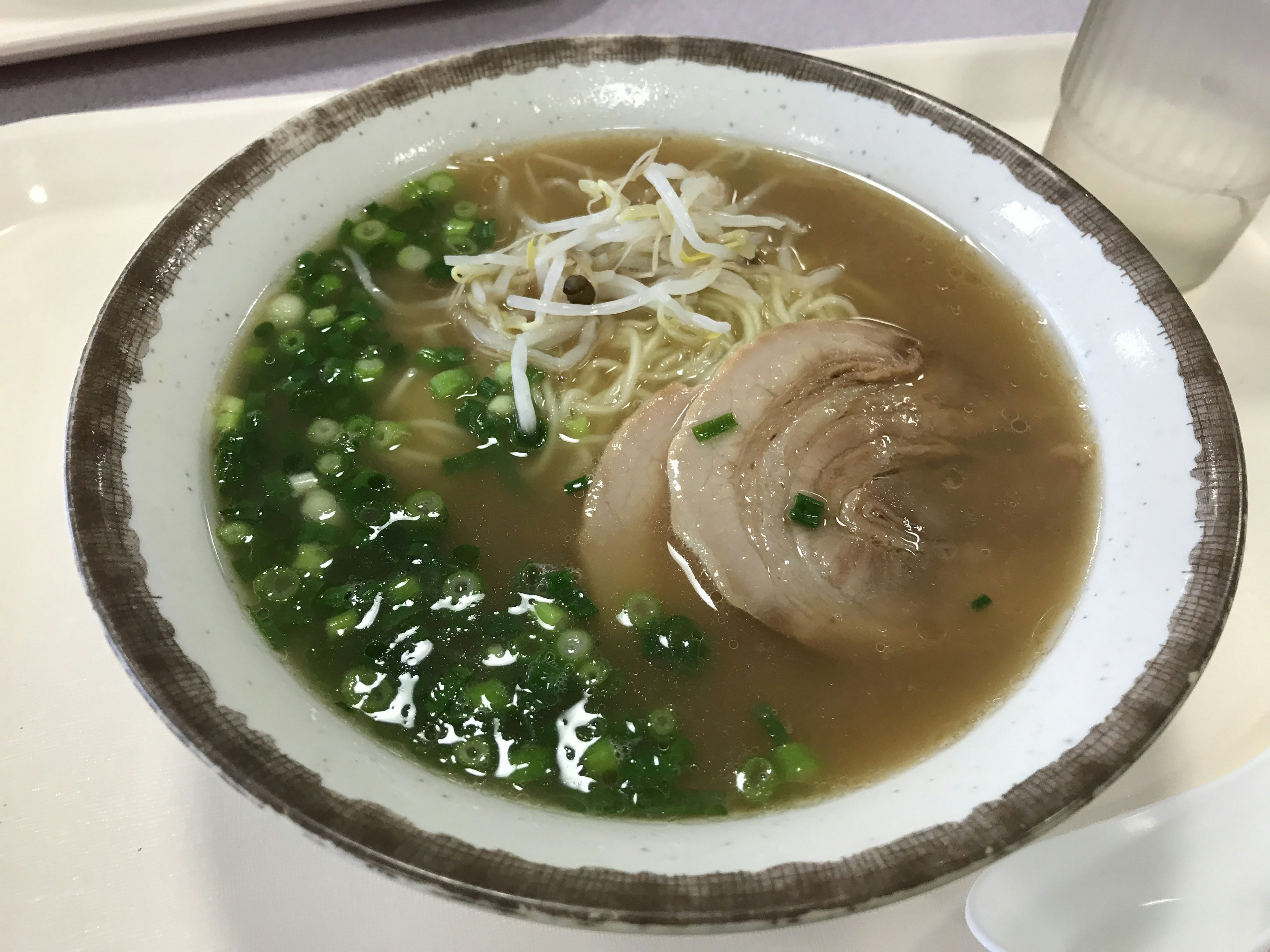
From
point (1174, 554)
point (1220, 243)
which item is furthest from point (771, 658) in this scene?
point (1220, 243)

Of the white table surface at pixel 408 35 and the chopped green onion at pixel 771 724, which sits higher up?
the white table surface at pixel 408 35

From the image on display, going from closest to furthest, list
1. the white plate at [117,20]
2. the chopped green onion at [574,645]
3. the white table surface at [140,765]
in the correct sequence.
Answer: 1. the white table surface at [140,765]
2. the chopped green onion at [574,645]
3. the white plate at [117,20]

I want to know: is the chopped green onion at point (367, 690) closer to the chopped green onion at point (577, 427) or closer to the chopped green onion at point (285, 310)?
the chopped green onion at point (577, 427)

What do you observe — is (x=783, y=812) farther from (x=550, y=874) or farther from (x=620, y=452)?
(x=620, y=452)

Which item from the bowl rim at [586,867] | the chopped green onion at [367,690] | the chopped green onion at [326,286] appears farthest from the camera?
the chopped green onion at [326,286]

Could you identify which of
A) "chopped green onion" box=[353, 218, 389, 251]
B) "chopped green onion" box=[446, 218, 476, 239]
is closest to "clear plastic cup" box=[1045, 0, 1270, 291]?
"chopped green onion" box=[446, 218, 476, 239]

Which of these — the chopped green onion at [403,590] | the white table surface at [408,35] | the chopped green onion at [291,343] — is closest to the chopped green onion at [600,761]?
the chopped green onion at [403,590]

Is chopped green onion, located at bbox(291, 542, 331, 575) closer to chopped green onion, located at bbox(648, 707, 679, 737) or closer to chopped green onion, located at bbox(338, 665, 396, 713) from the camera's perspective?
chopped green onion, located at bbox(338, 665, 396, 713)
